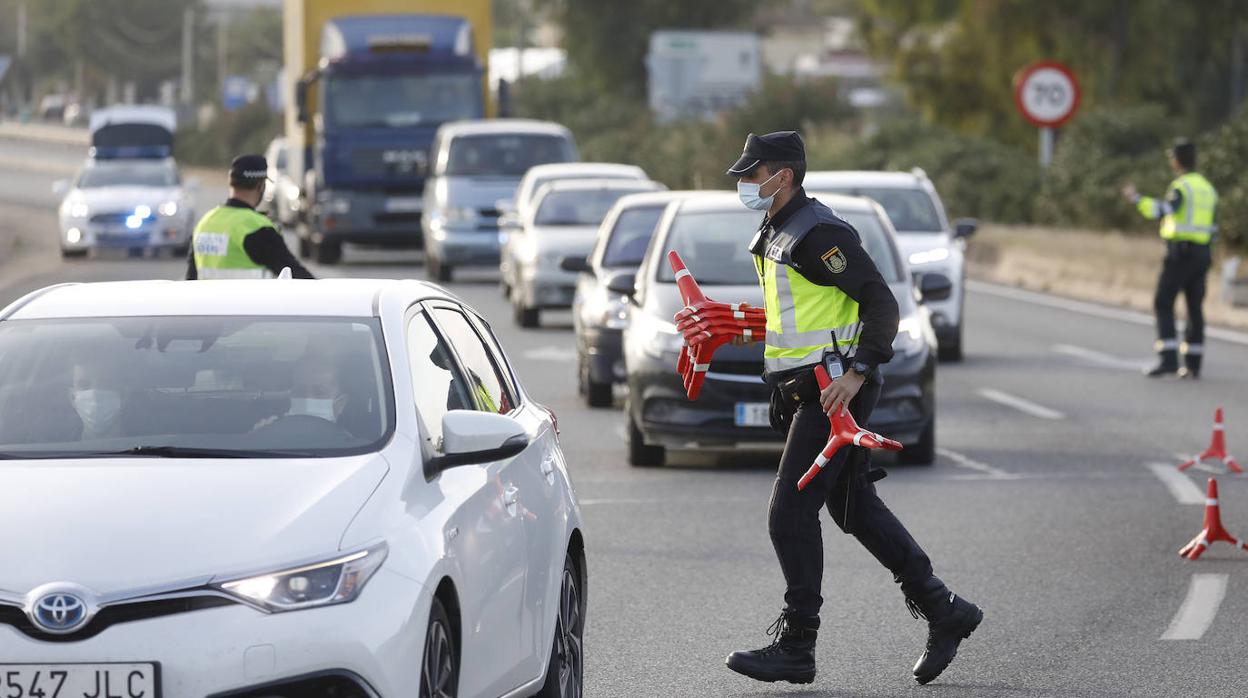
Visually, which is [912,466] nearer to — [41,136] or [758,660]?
[758,660]

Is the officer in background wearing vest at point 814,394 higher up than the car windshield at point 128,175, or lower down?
higher up

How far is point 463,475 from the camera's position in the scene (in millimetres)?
6383

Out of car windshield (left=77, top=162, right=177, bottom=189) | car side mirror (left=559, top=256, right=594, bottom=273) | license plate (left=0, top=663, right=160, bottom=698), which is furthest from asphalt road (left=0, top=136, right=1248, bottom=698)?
car windshield (left=77, top=162, right=177, bottom=189)

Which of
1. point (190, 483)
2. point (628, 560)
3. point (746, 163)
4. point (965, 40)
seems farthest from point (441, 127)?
point (190, 483)

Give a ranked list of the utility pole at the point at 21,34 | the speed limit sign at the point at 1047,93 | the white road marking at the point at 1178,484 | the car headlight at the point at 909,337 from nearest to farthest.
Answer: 1. the white road marking at the point at 1178,484
2. the car headlight at the point at 909,337
3. the speed limit sign at the point at 1047,93
4. the utility pole at the point at 21,34

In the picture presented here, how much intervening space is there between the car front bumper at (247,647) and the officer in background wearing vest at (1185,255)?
1552 centimetres

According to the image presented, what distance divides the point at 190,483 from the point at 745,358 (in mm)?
8438

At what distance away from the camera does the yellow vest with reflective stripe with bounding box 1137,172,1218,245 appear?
66.7 ft

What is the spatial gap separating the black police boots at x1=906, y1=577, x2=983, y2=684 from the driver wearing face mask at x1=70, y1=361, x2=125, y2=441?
9.50 feet

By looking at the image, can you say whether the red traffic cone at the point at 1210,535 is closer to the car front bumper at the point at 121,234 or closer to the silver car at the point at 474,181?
the silver car at the point at 474,181

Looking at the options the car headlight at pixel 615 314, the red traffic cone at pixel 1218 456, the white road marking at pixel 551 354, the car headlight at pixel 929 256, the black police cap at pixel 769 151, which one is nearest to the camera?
the black police cap at pixel 769 151

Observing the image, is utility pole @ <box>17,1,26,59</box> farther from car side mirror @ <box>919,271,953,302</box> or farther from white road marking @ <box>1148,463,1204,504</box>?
white road marking @ <box>1148,463,1204,504</box>

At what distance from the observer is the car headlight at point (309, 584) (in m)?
5.43

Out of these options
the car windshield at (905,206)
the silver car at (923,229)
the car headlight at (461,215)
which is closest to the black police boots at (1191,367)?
the silver car at (923,229)
